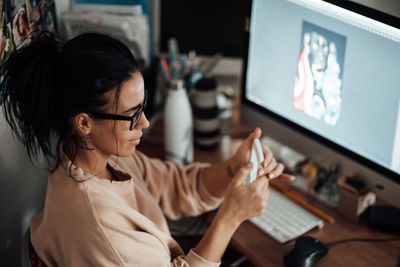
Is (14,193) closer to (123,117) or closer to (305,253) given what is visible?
(123,117)

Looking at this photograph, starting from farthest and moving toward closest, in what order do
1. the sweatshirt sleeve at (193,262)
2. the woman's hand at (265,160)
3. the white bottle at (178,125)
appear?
the white bottle at (178,125), the woman's hand at (265,160), the sweatshirt sleeve at (193,262)

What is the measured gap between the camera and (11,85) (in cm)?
97

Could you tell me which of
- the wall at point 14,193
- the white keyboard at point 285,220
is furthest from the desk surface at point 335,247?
the wall at point 14,193

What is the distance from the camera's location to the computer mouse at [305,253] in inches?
42.7

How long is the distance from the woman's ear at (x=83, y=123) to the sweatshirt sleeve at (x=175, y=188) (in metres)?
0.31

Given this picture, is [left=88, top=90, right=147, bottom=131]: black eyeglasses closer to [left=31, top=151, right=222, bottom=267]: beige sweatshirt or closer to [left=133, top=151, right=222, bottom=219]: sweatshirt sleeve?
[left=31, top=151, right=222, bottom=267]: beige sweatshirt

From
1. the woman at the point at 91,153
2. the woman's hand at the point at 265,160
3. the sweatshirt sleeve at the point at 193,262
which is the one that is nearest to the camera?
the woman at the point at 91,153

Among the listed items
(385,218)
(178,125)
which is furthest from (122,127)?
(385,218)

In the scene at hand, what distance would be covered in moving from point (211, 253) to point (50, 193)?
359 millimetres

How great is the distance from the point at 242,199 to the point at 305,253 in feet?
0.60

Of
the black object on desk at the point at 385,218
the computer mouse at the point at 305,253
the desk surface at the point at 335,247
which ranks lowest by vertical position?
the desk surface at the point at 335,247

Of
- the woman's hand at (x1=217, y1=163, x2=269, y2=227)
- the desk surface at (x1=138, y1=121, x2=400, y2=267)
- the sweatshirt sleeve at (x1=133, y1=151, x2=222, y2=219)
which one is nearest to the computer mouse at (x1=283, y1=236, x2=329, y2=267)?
the desk surface at (x1=138, y1=121, x2=400, y2=267)

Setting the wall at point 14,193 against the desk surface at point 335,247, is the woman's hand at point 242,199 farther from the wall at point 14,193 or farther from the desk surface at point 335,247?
the wall at point 14,193

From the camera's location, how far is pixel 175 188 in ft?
4.37
